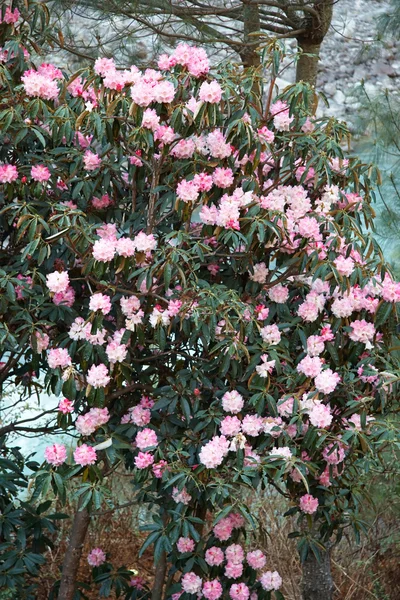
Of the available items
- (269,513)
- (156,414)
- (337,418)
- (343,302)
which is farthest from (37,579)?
(343,302)

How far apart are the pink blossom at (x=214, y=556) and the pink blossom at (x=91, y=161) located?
116 centimetres

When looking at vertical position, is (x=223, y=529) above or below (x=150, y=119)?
below

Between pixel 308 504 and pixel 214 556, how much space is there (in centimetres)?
31

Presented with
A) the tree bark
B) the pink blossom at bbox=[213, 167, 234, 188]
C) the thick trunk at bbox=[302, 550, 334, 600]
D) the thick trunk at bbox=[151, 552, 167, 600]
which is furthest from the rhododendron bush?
the tree bark

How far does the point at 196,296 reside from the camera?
7.41ft

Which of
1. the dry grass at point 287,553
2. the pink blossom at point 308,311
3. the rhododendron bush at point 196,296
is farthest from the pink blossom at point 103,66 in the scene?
the dry grass at point 287,553

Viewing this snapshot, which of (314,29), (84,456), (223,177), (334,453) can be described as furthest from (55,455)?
(314,29)

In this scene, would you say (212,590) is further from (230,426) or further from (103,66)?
(103,66)

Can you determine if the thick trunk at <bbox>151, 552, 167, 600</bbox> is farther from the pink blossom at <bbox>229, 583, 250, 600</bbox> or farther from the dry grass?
the dry grass

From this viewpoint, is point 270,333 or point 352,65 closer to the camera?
point 270,333

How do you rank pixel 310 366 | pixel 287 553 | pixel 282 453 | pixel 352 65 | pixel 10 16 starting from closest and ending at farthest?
pixel 282 453 → pixel 310 366 → pixel 10 16 → pixel 287 553 → pixel 352 65

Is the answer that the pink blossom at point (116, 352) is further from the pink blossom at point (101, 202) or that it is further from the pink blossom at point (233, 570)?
the pink blossom at point (233, 570)

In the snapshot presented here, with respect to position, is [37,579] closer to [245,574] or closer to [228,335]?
[245,574]

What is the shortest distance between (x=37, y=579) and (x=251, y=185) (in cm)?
189
